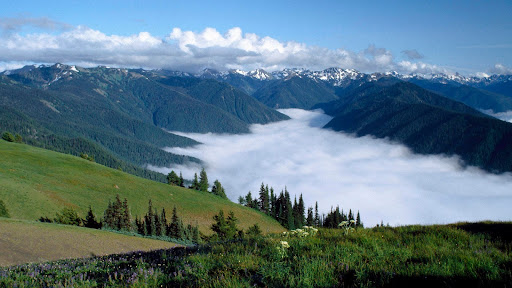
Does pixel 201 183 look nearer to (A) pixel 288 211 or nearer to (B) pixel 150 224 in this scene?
(A) pixel 288 211

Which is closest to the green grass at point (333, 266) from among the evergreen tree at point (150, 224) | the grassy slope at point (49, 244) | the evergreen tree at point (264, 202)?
the grassy slope at point (49, 244)

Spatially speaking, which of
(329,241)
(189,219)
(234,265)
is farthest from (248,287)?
(189,219)

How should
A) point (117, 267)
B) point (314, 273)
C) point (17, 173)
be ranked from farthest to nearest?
point (17, 173), point (117, 267), point (314, 273)

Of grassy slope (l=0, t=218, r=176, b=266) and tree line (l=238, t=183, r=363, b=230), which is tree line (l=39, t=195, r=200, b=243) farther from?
tree line (l=238, t=183, r=363, b=230)

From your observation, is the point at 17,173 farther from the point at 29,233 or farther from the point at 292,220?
the point at 292,220

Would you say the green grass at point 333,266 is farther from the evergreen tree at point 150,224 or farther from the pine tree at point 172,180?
the pine tree at point 172,180

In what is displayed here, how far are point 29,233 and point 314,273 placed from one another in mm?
35442

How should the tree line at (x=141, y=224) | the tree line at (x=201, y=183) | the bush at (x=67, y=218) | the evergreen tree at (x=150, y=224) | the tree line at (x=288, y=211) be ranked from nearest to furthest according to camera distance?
the bush at (x=67, y=218) → the tree line at (x=141, y=224) → the evergreen tree at (x=150, y=224) → the tree line at (x=288, y=211) → the tree line at (x=201, y=183)

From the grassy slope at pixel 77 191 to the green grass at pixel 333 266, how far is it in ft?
203

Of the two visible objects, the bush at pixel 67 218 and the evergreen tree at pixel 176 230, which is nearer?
the bush at pixel 67 218

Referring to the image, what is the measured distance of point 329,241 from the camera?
26.8ft

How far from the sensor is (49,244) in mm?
28750

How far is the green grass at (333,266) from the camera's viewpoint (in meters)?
5.12

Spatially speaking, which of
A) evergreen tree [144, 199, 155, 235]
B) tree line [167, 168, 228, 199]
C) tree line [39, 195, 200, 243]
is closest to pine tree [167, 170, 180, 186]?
tree line [167, 168, 228, 199]
